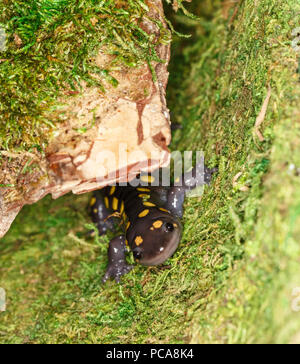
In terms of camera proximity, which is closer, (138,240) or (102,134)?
(102,134)

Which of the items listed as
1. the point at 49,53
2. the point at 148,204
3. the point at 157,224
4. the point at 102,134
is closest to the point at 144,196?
the point at 148,204

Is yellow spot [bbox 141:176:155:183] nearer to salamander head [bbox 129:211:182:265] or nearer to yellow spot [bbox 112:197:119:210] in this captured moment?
yellow spot [bbox 112:197:119:210]

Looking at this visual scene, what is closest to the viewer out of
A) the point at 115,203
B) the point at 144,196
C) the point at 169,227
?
the point at 169,227

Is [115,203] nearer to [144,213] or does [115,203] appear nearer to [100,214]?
[100,214]

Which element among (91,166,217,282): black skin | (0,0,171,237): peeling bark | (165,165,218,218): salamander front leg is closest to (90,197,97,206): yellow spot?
(91,166,217,282): black skin

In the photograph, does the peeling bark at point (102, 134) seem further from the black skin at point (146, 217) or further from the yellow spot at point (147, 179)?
the yellow spot at point (147, 179)

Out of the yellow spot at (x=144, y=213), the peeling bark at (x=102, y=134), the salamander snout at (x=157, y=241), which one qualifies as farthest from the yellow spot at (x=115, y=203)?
the peeling bark at (x=102, y=134)

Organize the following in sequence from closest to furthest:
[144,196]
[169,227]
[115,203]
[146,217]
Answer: [169,227] < [146,217] < [144,196] < [115,203]

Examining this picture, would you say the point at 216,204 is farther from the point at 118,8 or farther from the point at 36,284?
the point at 36,284
